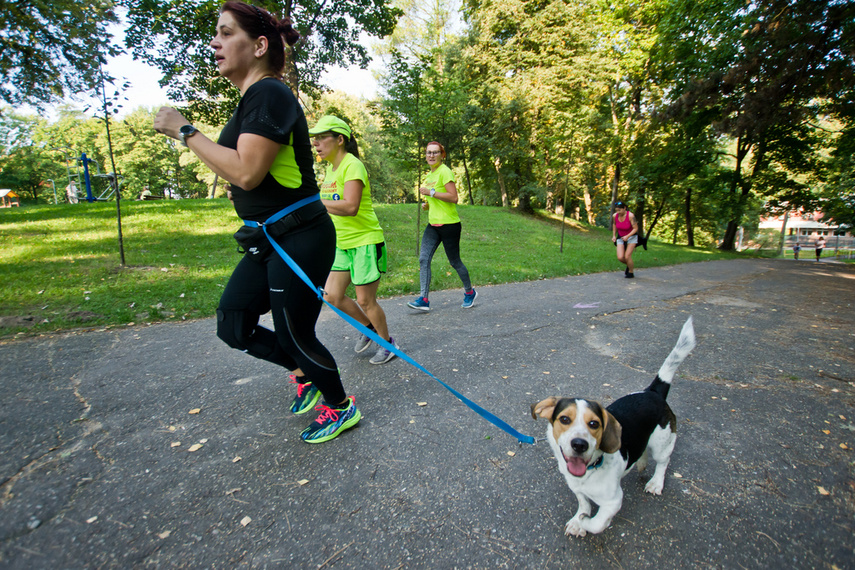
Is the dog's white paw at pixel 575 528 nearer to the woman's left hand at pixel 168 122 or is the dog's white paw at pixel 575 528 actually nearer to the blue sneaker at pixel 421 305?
the woman's left hand at pixel 168 122

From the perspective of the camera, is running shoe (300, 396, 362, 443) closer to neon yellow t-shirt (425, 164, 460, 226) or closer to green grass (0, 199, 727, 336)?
neon yellow t-shirt (425, 164, 460, 226)

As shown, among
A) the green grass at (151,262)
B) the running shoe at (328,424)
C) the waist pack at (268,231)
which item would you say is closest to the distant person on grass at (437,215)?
the green grass at (151,262)

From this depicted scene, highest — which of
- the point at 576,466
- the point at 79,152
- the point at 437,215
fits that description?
the point at 79,152

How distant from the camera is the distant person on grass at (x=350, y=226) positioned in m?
3.22

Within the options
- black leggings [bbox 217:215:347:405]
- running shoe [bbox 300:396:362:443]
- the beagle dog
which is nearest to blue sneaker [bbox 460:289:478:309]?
running shoe [bbox 300:396:362:443]

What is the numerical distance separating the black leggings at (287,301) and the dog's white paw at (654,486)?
187 centimetres

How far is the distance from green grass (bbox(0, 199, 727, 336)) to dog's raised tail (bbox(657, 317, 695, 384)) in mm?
5042

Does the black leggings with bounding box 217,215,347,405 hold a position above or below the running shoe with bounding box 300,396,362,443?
above

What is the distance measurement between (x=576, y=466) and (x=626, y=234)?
9330 mm

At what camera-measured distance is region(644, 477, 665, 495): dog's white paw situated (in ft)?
6.91

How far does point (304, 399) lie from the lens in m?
2.88

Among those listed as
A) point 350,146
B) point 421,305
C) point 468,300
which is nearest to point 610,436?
point 350,146

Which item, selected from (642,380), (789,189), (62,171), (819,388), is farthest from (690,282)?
(62,171)

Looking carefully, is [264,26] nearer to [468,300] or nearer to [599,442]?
[599,442]
